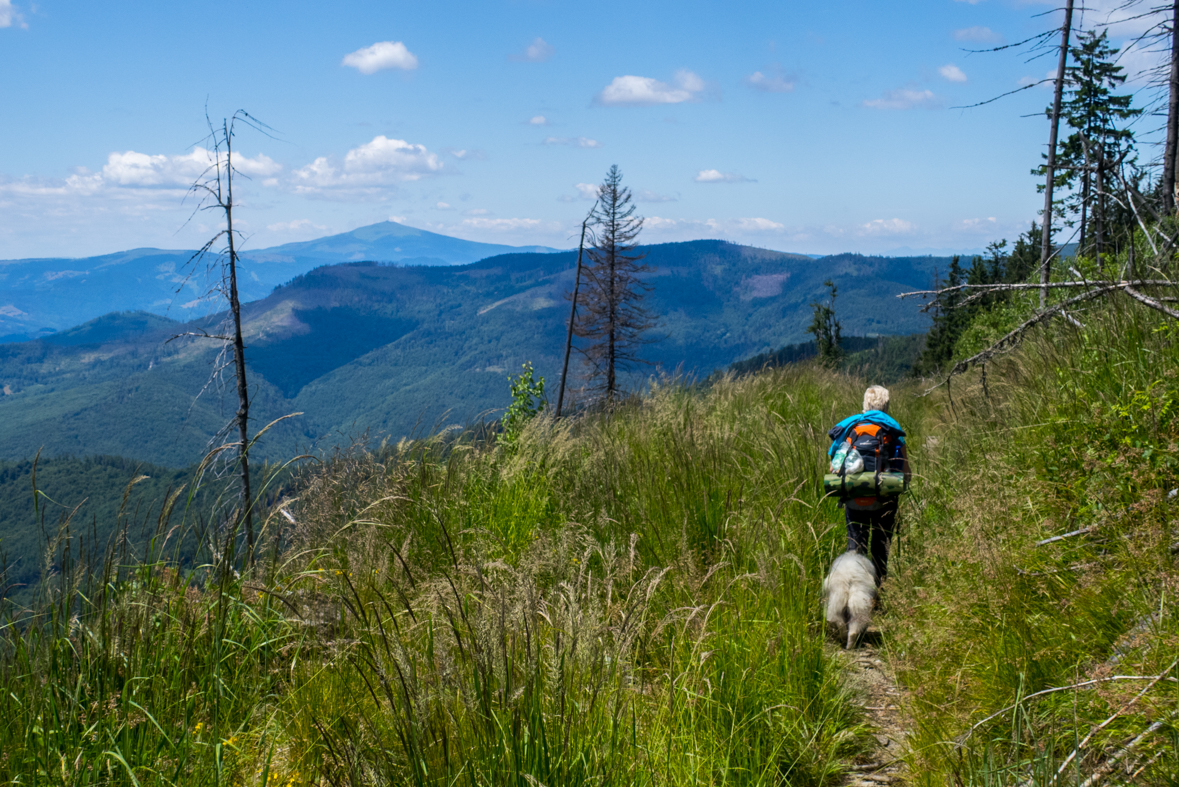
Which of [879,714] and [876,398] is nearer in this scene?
[879,714]

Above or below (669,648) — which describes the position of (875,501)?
above

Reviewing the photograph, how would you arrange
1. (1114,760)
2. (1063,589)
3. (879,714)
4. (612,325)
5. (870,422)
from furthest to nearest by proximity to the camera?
(612,325) < (870,422) < (879,714) < (1063,589) < (1114,760)

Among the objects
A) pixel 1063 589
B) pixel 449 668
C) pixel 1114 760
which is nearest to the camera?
pixel 1114 760

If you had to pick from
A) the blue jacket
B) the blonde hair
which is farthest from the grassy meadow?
the blonde hair

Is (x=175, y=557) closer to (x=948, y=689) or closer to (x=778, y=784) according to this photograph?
(x=778, y=784)

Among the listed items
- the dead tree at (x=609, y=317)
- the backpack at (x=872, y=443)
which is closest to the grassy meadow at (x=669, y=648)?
the backpack at (x=872, y=443)

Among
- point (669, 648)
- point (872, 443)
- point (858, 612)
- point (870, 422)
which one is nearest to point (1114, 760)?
point (669, 648)

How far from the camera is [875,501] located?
14.3ft

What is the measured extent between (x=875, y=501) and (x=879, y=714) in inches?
62.8

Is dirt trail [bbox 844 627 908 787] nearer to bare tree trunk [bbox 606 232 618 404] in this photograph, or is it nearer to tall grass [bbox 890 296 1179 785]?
tall grass [bbox 890 296 1179 785]

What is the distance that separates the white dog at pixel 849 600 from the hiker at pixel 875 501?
1.70 ft

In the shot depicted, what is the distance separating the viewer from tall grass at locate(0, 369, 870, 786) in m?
1.92

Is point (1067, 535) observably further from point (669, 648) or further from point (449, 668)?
point (449, 668)

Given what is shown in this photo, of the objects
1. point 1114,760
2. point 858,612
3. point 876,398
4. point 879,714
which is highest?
point 876,398
